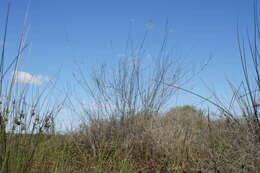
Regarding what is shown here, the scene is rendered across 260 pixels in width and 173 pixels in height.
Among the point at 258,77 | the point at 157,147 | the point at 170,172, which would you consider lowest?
the point at 170,172

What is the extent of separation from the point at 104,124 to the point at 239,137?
2.98m

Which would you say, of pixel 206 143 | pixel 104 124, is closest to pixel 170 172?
pixel 206 143

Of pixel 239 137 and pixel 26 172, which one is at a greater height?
pixel 239 137

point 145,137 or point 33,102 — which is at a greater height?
point 33,102

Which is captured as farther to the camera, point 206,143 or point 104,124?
point 104,124

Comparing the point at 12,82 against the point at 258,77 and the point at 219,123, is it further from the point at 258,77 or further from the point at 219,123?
the point at 219,123

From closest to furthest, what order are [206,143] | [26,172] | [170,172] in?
[26,172] < [170,172] < [206,143]

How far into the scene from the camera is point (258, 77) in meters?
2.62

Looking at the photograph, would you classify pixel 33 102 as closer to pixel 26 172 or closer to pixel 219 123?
pixel 26 172

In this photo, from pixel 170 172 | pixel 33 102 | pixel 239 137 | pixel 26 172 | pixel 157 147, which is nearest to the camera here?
pixel 26 172

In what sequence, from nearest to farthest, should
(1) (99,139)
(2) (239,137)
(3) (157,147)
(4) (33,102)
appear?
(4) (33,102), (2) (239,137), (3) (157,147), (1) (99,139)

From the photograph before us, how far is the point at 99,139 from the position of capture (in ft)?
17.7

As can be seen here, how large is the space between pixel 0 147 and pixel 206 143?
3.04 metres

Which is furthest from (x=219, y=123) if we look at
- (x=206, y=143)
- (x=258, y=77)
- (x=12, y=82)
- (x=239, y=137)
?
(x=12, y=82)
